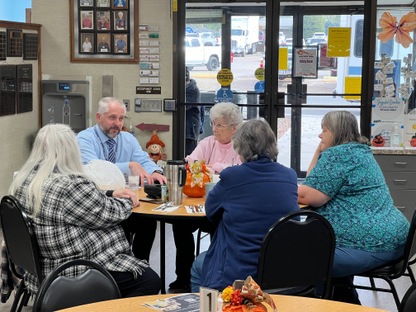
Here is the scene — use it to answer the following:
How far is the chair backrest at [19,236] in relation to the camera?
349 cm

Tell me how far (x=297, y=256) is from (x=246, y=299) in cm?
138

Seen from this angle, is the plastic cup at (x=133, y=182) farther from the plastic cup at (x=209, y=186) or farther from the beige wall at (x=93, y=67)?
the beige wall at (x=93, y=67)

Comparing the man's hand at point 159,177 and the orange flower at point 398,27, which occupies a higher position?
the orange flower at point 398,27

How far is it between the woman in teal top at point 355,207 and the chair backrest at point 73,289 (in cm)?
162

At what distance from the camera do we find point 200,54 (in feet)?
24.1

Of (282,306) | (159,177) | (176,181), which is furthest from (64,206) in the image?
(159,177)

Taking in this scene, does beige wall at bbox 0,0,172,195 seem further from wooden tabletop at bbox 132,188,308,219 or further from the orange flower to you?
wooden tabletop at bbox 132,188,308,219

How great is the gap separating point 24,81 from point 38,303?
458 cm

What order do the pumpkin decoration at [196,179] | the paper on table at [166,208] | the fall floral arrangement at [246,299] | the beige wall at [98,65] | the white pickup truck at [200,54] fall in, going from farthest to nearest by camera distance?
the white pickup truck at [200,54]
the beige wall at [98,65]
the pumpkin decoration at [196,179]
the paper on table at [166,208]
the fall floral arrangement at [246,299]

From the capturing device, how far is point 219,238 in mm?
3639

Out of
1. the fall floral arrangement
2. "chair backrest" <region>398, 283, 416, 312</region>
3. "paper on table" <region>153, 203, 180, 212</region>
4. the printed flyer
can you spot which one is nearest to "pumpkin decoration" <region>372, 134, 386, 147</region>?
the printed flyer

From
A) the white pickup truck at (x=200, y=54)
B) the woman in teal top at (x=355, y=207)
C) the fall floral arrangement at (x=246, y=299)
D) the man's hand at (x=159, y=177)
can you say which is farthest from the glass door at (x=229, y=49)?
the fall floral arrangement at (x=246, y=299)

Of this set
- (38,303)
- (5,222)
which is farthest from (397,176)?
(38,303)

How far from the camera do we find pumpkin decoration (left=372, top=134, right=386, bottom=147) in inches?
276
